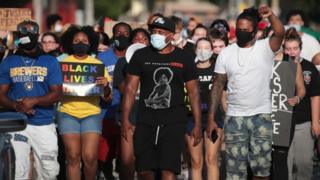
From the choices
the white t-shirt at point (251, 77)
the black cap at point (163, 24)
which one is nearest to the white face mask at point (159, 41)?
the black cap at point (163, 24)

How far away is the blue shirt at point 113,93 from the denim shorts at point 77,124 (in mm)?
770

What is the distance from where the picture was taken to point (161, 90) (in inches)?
409

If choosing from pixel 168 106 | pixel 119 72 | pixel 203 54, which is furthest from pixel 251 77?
pixel 119 72

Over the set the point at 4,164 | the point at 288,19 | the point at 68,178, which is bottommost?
the point at 68,178

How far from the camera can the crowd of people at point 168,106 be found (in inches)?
412

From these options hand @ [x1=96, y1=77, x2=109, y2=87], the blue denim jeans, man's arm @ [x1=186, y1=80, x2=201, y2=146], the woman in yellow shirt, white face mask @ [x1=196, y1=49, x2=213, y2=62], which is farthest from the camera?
white face mask @ [x1=196, y1=49, x2=213, y2=62]

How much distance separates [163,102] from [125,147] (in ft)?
5.49

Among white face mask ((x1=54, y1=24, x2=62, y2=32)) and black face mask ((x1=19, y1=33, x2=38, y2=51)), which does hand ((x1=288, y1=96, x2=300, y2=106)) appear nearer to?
black face mask ((x1=19, y1=33, x2=38, y2=51))

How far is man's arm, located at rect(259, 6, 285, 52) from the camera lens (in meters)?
10.3

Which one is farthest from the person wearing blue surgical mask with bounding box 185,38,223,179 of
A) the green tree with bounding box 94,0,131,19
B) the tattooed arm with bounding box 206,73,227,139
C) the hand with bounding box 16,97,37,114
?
the green tree with bounding box 94,0,131,19

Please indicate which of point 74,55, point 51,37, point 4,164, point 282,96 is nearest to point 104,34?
point 51,37

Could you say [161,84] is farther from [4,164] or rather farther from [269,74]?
[4,164]

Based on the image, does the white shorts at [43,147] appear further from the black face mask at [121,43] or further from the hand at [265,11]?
the hand at [265,11]

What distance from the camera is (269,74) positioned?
420 inches
